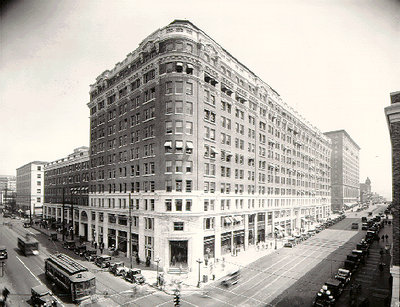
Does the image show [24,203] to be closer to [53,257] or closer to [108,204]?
[108,204]

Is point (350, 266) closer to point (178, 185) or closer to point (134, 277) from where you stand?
point (178, 185)

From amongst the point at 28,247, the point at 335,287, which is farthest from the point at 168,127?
the point at 28,247

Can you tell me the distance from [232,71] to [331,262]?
126 feet

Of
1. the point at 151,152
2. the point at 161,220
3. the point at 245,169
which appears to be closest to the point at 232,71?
the point at 245,169

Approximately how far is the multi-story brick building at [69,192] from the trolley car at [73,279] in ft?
95.2

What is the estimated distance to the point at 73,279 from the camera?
26672 millimetres

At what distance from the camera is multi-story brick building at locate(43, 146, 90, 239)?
6581 cm

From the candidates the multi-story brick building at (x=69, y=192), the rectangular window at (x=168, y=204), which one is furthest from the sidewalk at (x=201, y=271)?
the multi-story brick building at (x=69, y=192)

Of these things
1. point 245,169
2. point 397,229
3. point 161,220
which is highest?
point 245,169

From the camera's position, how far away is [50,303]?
2438 cm

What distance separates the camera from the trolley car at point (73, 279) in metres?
26.4

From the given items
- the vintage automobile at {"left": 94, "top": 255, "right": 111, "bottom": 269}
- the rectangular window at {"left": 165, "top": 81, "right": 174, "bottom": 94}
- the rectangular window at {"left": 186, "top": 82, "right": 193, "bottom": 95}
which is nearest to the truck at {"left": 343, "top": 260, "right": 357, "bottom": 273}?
the vintage automobile at {"left": 94, "top": 255, "right": 111, "bottom": 269}

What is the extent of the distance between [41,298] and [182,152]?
961 inches

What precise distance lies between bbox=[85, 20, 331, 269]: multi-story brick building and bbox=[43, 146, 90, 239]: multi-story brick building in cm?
719
